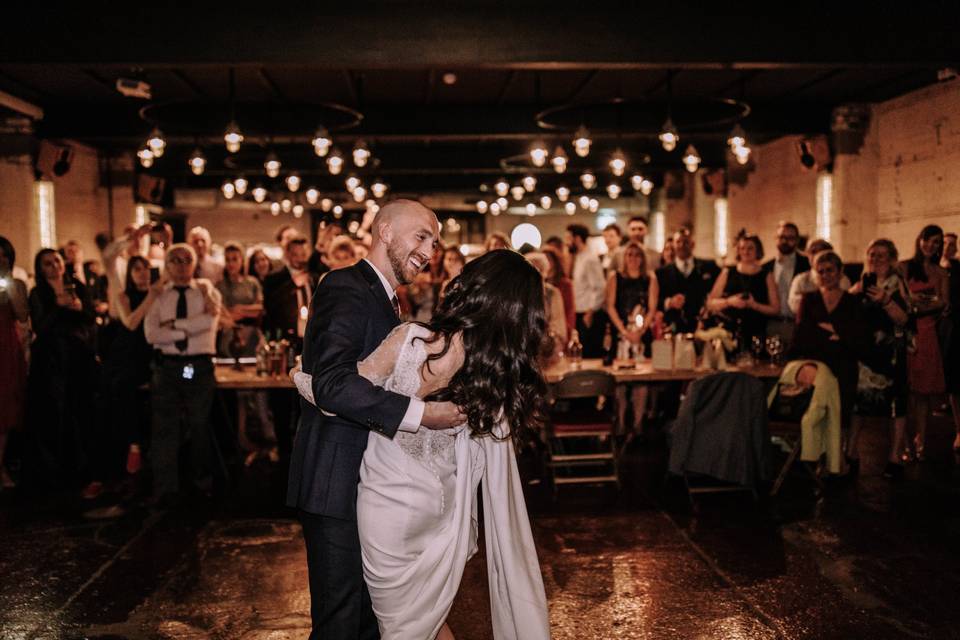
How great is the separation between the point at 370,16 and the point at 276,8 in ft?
2.50

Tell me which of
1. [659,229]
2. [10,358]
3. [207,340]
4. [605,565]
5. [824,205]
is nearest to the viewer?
[605,565]

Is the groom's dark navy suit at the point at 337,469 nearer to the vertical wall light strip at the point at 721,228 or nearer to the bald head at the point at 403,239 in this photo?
the bald head at the point at 403,239

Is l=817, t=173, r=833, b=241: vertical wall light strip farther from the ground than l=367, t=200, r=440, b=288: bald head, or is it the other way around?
l=817, t=173, r=833, b=241: vertical wall light strip

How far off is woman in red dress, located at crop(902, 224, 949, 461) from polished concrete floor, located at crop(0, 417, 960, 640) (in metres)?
0.82

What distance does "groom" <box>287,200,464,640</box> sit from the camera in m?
2.43

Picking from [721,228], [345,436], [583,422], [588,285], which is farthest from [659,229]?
[345,436]

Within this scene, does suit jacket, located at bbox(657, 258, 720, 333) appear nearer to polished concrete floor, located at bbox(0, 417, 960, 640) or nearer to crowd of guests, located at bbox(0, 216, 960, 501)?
crowd of guests, located at bbox(0, 216, 960, 501)

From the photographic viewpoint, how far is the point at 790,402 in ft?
19.6

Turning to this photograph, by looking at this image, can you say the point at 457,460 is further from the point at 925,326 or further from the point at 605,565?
the point at 925,326

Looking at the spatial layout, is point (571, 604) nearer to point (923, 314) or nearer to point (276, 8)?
point (923, 314)

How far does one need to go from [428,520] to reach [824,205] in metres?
10.4

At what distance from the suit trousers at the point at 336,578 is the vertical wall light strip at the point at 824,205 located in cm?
1024

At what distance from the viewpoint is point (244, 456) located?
7355 millimetres

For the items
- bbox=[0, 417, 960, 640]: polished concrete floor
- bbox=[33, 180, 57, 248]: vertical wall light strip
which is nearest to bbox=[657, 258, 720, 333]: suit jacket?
bbox=[0, 417, 960, 640]: polished concrete floor
